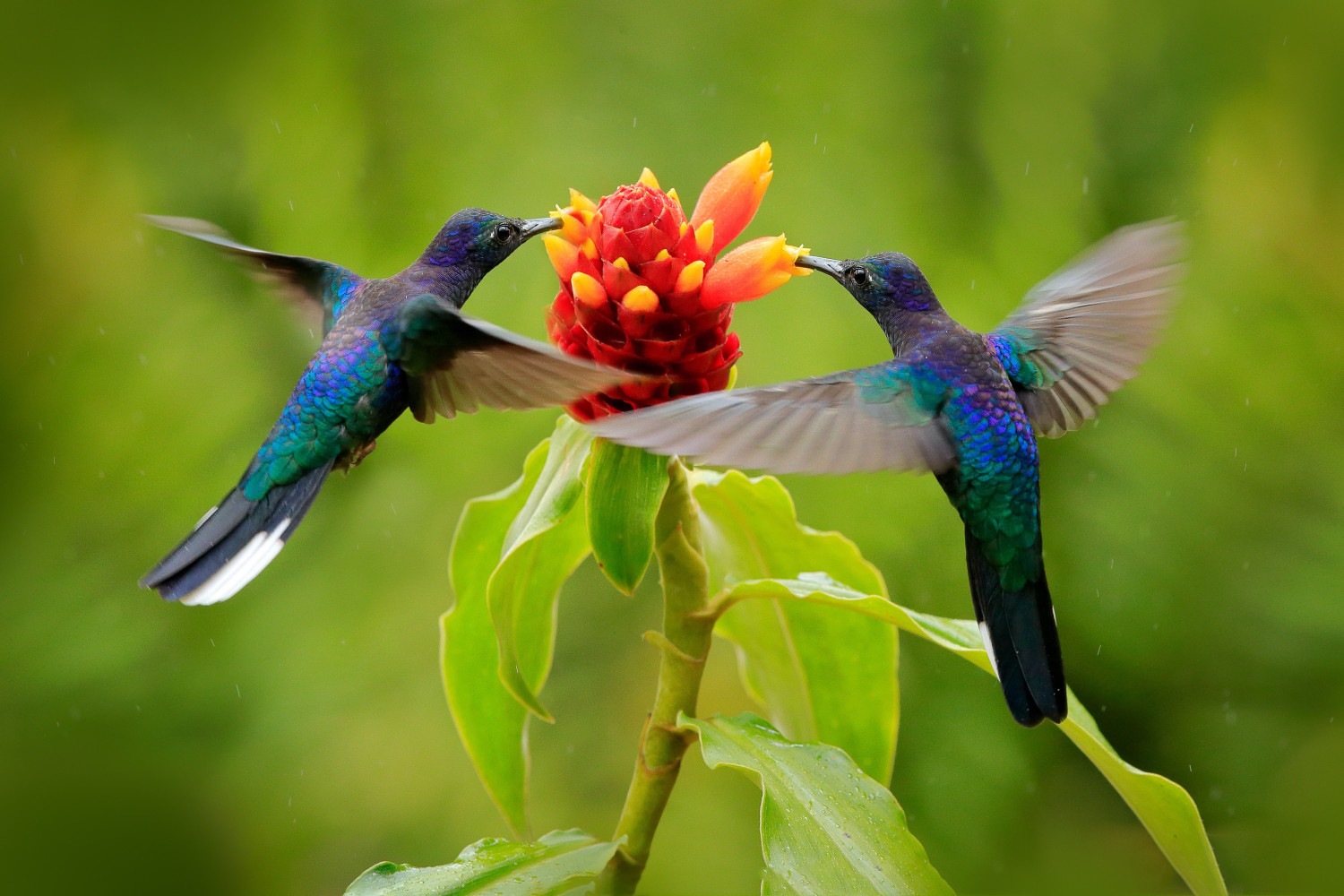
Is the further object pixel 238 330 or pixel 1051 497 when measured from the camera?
pixel 238 330

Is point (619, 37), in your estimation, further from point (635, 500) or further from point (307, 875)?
point (307, 875)

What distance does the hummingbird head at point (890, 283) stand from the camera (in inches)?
39.0

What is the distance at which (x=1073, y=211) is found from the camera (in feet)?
6.86

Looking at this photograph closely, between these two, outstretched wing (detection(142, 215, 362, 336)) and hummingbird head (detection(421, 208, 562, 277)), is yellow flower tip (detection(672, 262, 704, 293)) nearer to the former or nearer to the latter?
hummingbird head (detection(421, 208, 562, 277))

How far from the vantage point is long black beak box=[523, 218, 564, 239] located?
0.90 metres

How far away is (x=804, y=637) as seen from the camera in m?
1.27

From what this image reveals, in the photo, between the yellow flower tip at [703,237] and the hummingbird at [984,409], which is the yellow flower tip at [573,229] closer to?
the yellow flower tip at [703,237]

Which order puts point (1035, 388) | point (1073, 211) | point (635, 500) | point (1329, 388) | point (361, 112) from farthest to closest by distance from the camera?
point (361, 112) < point (1073, 211) < point (1329, 388) < point (1035, 388) < point (635, 500)

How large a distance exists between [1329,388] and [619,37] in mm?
1614

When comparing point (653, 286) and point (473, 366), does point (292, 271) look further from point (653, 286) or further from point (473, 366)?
point (653, 286)

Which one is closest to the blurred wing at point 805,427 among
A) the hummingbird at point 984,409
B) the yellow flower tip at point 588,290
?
the hummingbird at point 984,409

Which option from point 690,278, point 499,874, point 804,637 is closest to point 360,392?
point 690,278

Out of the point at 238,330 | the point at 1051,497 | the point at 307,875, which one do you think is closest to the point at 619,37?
the point at 238,330

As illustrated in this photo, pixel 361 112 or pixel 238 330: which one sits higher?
pixel 361 112
